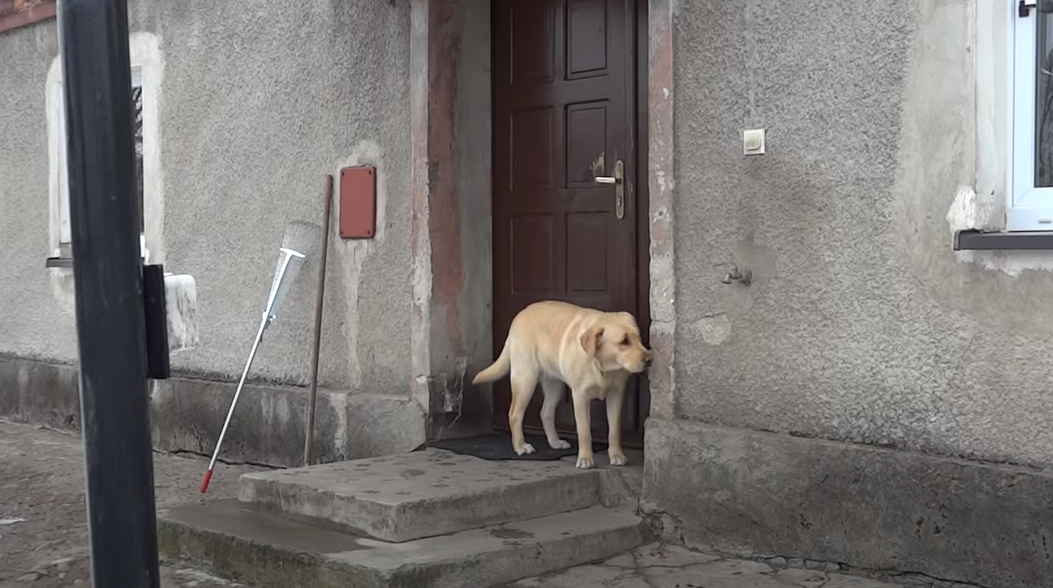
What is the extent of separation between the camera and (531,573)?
16.2 feet

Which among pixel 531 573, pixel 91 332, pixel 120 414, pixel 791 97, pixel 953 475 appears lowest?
pixel 531 573

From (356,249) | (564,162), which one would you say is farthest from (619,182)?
(356,249)

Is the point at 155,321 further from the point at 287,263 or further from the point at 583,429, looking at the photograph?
the point at 287,263

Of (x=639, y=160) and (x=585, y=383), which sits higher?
(x=639, y=160)

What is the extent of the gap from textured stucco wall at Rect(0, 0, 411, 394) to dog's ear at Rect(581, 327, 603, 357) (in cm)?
153

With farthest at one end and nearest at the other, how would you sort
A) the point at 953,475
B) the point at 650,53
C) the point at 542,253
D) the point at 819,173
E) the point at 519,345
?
1. the point at 542,253
2. the point at 519,345
3. the point at 650,53
4. the point at 819,173
5. the point at 953,475

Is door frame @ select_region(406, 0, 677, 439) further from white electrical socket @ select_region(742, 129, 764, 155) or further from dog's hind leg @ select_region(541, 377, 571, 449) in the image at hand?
white electrical socket @ select_region(742, 129, 764, 155)

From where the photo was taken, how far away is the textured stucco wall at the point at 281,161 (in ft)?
22.2

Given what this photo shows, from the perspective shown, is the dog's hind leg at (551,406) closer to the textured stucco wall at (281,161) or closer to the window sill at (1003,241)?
the textured stucco wall at (281,161)

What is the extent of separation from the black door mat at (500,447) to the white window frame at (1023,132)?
8.06 ft

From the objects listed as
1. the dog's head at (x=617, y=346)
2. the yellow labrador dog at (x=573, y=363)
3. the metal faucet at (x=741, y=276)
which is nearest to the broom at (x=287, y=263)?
the yellow labrador dog at (x=573, y=363)

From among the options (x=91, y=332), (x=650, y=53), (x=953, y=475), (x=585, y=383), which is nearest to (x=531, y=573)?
(x=585, y=383)

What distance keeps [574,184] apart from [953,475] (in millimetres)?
2611

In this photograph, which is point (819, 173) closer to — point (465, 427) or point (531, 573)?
point (531, 573)
